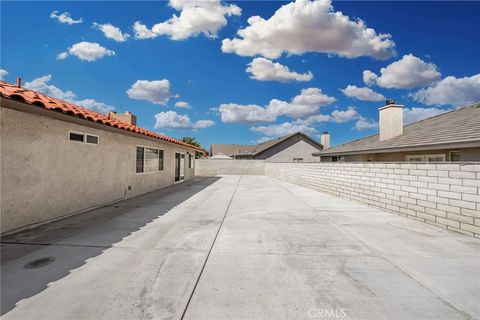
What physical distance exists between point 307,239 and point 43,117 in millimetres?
6434

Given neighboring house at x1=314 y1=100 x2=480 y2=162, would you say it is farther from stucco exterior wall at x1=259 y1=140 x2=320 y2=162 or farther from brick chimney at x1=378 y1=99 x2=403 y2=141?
stucco exterior wall at x1=259 y1=140 x2=320 y2=162

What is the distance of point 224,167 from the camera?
27.6 m

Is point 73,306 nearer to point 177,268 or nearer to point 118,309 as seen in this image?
point 118,309

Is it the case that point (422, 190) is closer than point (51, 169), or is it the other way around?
point (51, 169)

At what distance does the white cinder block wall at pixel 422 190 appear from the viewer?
4.97m

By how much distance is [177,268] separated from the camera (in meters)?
3.38

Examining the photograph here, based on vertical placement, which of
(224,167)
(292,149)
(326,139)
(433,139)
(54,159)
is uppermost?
(326,139)

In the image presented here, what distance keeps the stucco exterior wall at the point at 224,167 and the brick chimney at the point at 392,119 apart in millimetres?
15961

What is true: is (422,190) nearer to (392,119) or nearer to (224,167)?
(392,119)

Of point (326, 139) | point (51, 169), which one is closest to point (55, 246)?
point (51, 169)

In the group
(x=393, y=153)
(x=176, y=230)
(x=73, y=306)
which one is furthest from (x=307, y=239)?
(x=393, y=153)

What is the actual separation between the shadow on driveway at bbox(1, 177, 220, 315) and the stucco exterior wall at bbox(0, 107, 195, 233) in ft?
1.34

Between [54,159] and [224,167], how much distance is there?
2188 cm

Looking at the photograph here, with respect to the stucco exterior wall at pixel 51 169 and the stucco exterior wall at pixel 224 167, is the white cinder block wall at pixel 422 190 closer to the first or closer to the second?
the stucco exterior wall at pixel 51 169
